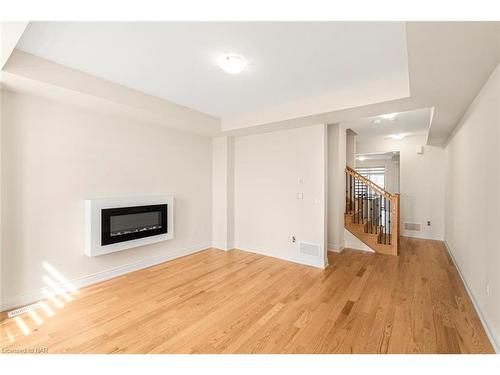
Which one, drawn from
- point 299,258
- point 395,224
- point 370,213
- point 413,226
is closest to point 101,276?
point 299,258

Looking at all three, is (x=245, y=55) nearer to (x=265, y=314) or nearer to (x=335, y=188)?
(x=265, y=314)

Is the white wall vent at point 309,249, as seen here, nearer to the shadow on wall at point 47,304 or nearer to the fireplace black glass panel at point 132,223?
the fireplace black glass panel at point 132,223

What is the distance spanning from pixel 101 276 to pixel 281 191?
10.2 ft

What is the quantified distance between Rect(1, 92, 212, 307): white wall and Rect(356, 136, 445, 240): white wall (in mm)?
5653

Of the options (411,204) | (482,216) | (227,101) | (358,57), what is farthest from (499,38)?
(411,204)

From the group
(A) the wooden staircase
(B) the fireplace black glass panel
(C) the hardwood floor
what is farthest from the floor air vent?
(A) the wooden staircase

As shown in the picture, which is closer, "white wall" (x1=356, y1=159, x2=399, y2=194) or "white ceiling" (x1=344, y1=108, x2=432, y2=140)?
"white ceiling" (x1=344, y1=108, x2=432, y2=140)

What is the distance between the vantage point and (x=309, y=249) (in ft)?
13.0

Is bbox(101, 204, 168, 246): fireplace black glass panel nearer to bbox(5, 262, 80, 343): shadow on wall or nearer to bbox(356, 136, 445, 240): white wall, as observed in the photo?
bbox(5, 262, 80, 343): shadow on wall

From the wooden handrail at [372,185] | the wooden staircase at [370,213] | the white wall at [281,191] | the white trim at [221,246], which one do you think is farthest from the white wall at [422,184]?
the white trim at [221,246]

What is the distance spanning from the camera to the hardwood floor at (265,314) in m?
1.92

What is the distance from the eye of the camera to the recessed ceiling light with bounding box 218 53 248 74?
2210mm

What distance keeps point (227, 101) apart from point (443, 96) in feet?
8.63
